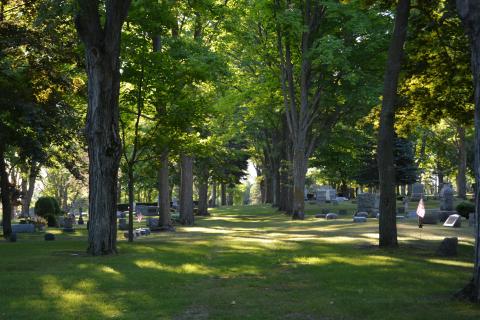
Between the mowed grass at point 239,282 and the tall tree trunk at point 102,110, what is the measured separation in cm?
107

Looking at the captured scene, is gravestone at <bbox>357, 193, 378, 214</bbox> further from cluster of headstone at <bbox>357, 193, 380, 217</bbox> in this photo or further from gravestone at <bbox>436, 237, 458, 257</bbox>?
gravestone at <bbox>436, 237, 458, 257</bbox>

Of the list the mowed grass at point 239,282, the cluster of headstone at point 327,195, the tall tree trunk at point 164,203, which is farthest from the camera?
the cluster of headstone at point 327,195

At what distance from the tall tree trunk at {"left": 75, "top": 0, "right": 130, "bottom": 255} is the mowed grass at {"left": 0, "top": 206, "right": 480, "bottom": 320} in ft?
3.49

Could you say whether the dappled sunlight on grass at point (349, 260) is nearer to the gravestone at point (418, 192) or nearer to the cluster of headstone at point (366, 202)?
the cluster of headstone at point (366, 202)

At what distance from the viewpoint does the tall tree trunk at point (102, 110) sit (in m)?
15.5

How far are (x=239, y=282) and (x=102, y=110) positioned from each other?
687 cm

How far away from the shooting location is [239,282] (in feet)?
36.8

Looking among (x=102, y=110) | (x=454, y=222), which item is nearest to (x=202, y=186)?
(x=454, y=222)

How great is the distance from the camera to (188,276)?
11969 mm

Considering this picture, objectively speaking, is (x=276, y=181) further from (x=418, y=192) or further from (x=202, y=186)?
(x=418, y=192)

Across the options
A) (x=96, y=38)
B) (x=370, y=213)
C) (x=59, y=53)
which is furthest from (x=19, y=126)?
(x=370, y=213)

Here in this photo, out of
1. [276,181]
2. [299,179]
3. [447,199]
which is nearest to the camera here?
[447,199]

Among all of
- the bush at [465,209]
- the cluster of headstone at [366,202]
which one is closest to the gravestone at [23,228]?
the cluster of headstone at [366,202]

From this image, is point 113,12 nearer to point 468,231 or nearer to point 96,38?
point 96,38
